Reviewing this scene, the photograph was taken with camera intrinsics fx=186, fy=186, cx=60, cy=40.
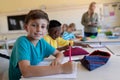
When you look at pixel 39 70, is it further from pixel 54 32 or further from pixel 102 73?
pixel 54 32

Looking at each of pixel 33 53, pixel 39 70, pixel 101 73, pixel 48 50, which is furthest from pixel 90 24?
pixel 39 70

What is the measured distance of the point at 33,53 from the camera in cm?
117

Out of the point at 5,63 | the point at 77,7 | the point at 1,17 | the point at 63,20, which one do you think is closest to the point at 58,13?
the point at 63,20

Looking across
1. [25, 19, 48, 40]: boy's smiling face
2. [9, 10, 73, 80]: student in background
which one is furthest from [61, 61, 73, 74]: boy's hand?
[25, 19, 48, 40]: boy's smiling face

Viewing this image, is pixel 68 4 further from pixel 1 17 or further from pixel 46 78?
pixel 46 78

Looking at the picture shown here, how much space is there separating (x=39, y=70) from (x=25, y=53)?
6.1 inches

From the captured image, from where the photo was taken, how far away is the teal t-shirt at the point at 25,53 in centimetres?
103

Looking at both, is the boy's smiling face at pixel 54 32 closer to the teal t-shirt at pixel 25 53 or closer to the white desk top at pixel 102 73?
the teal t-shirt at pixel 25 53

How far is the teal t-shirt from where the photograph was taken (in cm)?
103

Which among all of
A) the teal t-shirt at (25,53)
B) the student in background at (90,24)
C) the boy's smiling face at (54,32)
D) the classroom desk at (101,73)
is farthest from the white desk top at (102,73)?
the student in background at (90,24)

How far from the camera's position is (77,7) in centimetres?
517

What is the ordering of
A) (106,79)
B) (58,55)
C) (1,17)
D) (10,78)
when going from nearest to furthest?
(106,79) → (10,78) → (58,55) → (1,17)

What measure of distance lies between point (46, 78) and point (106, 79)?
0.29 m

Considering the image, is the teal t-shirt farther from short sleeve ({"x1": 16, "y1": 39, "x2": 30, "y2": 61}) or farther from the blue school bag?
the blue school bag
